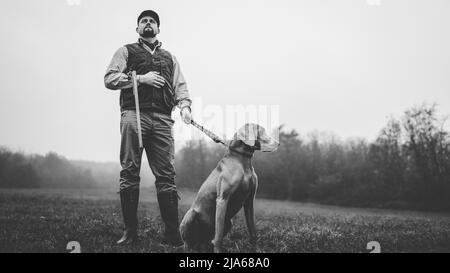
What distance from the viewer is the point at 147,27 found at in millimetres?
4723

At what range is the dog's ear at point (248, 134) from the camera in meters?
3.91

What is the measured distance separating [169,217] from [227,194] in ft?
3.93

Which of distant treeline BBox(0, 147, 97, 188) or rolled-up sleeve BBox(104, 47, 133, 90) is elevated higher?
rolled-up sleeve BBox(104, 47, 133, 90)

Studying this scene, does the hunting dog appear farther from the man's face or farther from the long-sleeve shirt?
the man's face

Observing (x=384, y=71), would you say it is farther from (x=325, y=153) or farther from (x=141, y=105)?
(x=325, y=153)

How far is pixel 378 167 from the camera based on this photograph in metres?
32.0

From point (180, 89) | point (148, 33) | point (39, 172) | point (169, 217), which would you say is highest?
point (148, 33)

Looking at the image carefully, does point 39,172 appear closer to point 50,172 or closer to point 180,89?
point 50,172

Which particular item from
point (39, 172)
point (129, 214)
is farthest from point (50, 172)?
point (129, 214)

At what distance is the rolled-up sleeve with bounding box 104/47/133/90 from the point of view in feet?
14.5

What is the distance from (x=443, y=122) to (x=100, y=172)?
30.1 m

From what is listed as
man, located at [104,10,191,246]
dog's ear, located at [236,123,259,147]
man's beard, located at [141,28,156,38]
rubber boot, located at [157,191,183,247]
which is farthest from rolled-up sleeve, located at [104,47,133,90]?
dog's ear, located at [236,123,259,147]

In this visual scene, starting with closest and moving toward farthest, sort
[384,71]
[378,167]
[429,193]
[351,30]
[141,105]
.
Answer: [141,105]
[351,30]
[384,71]
[429,193]
[378,167]

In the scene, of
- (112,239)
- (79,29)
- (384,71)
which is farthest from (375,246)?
(384,71)
